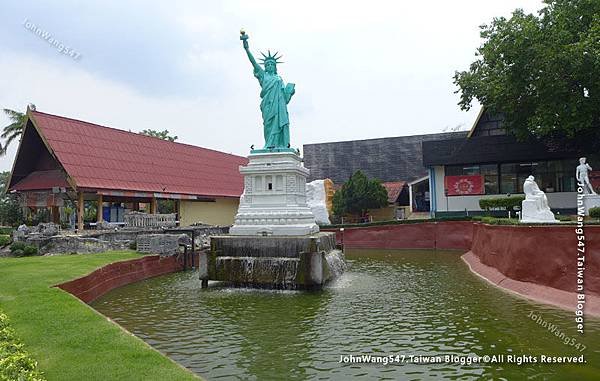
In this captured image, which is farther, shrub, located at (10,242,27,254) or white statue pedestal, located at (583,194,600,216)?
shrub, located at (10,242,27,254)

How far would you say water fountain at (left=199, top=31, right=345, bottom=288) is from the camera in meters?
14.0

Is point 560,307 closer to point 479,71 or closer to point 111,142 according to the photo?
point 479,71

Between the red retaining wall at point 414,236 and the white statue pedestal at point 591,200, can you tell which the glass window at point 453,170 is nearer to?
the red retaining wall at point 414,236

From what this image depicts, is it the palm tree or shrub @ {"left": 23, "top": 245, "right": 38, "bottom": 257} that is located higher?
the palm tree

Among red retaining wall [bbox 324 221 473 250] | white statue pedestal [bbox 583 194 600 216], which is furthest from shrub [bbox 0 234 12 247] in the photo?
white statue pedestal [bbox 583 194 600 216]

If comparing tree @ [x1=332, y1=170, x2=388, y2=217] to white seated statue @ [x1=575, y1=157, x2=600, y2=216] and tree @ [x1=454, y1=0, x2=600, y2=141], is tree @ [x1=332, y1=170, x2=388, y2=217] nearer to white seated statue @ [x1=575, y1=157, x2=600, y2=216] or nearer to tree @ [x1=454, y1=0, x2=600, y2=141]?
tree @ [x1=454, y1=0, x2=600, y2=141]

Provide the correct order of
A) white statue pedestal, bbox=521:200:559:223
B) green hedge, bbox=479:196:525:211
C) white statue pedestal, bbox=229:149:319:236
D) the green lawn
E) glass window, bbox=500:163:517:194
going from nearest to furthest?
the green lawn < white statue pedestal, bbox=521:200:559:223 < white statue pedestal, bbox=229:149:319:236 < green hedge, bbox=479:196:525:211 < glass window, bbox=500:163:517:194

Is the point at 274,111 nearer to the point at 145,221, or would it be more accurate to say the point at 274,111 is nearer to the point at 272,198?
the point at 272,198

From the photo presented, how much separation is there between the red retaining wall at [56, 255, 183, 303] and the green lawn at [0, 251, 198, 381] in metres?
0.62

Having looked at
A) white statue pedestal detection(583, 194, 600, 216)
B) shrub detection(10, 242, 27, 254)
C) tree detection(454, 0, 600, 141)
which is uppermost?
tree detection(454, 0, 600, 141)

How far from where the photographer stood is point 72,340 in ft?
22.2

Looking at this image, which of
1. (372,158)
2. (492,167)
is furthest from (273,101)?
(372,158)

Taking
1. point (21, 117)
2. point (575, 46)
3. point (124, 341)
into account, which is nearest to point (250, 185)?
point (124, 341)

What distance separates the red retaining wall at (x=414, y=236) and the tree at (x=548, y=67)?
23.0ft
